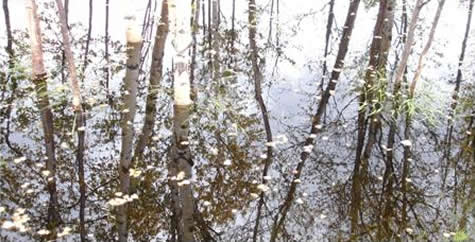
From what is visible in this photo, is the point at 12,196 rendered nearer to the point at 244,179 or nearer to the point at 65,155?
the point at 65,155

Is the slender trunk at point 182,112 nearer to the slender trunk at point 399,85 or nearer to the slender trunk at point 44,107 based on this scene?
the slender trunk at point 44,107

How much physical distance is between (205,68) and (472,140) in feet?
9.77

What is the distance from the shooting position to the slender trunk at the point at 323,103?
411 centimetres

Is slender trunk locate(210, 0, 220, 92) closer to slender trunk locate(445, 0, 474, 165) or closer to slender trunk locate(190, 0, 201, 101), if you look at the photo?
slender trunk locate(190, 0, 201, 101)

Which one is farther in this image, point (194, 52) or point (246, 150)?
point (194, 52)

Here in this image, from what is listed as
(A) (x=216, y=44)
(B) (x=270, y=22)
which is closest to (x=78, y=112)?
(A) (x=216, y=44)

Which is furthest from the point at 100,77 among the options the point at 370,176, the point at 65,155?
the point at 370,176

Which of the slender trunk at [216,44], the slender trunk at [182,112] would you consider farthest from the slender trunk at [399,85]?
the slender trunk at [216,44]

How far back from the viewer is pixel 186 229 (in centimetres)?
386

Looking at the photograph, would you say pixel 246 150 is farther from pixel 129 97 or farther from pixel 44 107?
pixel 44 107

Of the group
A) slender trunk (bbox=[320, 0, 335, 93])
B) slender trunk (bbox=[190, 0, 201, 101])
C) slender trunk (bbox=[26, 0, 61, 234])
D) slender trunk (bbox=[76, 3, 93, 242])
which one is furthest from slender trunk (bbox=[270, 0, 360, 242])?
slender trunk (bbox=[26, 0, 61, 234])

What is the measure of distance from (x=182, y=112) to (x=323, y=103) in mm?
2092

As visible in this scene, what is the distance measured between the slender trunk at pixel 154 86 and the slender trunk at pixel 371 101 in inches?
73.0

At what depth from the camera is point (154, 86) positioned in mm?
5375
